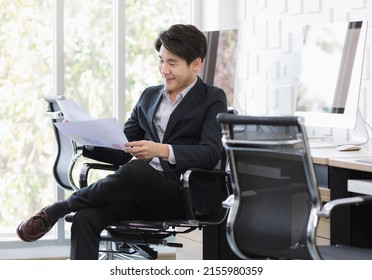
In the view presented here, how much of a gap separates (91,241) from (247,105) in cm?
210

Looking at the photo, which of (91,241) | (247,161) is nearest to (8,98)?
(91,241)

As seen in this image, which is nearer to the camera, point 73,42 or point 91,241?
point 91,241

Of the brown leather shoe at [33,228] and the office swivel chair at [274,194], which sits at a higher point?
the office swivel chair at [274,194]

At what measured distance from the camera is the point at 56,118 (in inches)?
185

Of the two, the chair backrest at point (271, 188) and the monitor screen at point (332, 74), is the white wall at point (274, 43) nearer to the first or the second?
the monitor screen at point (332, 74)

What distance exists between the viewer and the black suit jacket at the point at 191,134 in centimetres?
361

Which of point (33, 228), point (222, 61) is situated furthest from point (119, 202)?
point (222, 61)

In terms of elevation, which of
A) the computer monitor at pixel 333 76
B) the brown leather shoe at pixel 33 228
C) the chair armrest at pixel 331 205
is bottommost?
the brown leather shoe at pixel 33 228

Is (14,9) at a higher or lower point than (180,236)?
higher

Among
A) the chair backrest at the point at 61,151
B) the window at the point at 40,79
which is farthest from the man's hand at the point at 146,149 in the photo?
the window at the point at 40,79

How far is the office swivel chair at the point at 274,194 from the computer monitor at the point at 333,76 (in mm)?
1101

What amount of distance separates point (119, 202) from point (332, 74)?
1.22 metres
